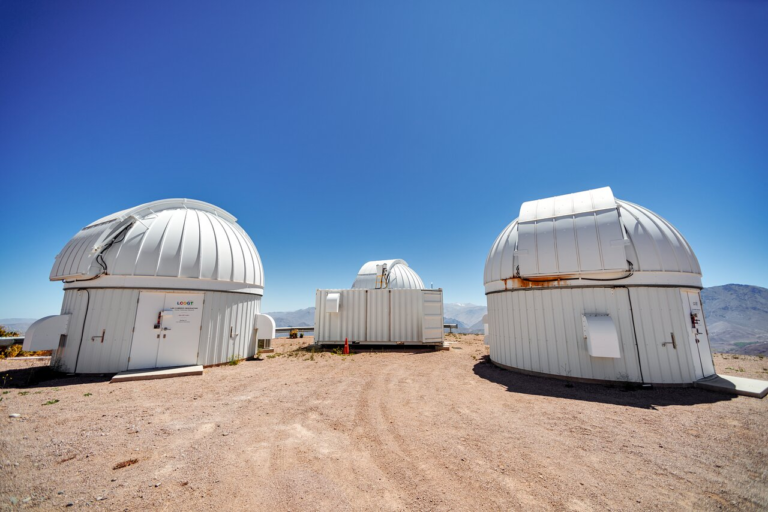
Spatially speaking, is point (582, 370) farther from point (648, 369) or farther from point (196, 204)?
point (196, 204)

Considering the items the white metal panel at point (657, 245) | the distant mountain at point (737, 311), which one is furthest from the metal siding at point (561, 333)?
the distant mountain at point (737, 311)

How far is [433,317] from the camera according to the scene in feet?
50.8

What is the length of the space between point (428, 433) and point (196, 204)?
1312 centimetres

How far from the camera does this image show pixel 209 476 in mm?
3594

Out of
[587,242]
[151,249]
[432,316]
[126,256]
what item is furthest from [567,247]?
[126,256]

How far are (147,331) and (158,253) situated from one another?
107 inches

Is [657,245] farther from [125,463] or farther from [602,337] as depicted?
[125,463]

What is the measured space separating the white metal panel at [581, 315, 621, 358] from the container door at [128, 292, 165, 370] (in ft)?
45.3

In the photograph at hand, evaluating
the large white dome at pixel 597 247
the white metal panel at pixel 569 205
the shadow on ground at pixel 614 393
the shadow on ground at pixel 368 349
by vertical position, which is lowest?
the shadow on ground at pixel 368 349

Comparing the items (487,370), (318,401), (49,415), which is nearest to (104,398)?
(49,415)

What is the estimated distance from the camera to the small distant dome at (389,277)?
2178cm

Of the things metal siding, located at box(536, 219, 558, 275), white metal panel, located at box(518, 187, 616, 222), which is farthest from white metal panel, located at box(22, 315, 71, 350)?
white metal panel, located at box(518, 187, 616, 222)

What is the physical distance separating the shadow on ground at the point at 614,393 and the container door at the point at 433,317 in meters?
6.49

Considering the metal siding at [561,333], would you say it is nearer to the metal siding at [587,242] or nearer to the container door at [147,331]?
the metal siding at [587,242]
